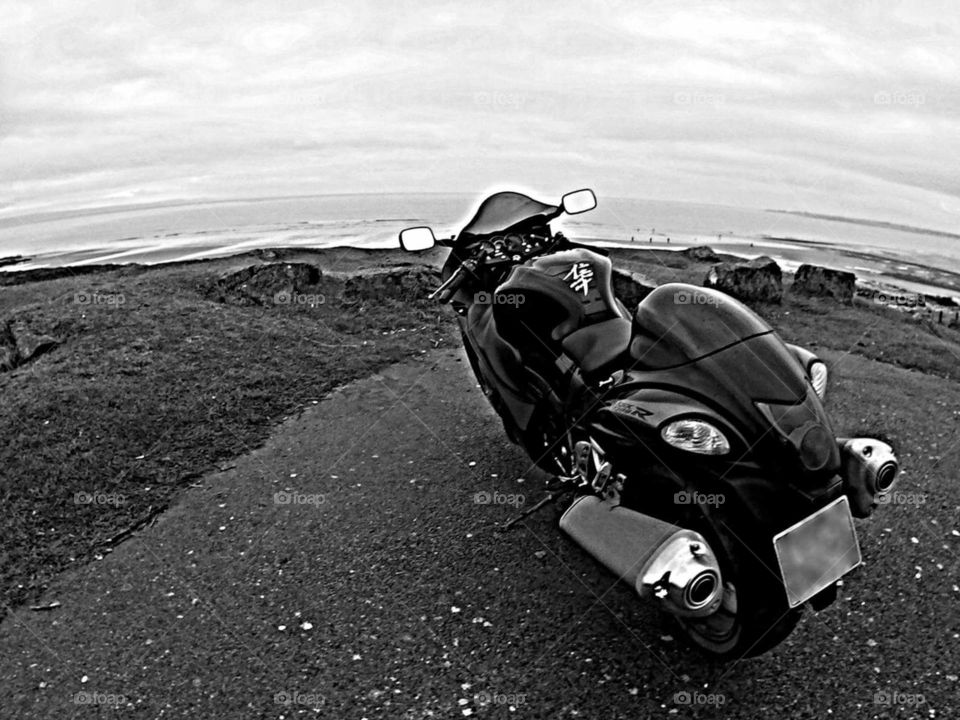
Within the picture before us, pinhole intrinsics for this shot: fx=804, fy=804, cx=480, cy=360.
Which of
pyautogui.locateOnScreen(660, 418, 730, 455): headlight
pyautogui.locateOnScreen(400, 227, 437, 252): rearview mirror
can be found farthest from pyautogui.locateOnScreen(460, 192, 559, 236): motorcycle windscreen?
pyautogui.locateOnScreen(660, 418, 730, 455): headlight

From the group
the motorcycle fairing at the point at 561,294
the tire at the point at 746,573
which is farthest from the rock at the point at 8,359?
the tire at the point at 746,573

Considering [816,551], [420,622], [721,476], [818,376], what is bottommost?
[420,622]

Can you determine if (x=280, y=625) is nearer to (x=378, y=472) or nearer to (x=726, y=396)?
(x=378, y=472)

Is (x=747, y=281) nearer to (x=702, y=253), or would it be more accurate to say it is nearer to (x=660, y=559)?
(x=702, y=253)

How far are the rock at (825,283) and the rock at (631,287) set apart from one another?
9.56 ft

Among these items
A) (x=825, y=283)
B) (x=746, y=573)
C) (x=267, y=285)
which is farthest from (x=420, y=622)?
(x=825, y=283)

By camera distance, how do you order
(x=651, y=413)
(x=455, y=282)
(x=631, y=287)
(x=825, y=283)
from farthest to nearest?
(x=825, y=283), (x=631, y=287), (x=455, y=282), (x=651, y=413)

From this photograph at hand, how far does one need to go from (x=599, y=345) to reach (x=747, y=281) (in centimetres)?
766

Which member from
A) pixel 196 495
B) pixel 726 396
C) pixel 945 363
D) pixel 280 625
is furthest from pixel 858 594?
pixel 945 363

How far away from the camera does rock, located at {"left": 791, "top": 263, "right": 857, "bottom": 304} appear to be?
39.6 ft

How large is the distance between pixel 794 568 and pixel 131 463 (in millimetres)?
4848

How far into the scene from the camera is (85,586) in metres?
4.64

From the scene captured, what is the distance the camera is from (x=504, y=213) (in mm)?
5512

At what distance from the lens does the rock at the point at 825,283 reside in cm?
1206
